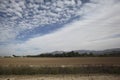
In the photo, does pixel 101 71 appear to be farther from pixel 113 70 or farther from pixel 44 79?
pixel 44 79

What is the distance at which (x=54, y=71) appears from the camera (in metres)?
17.7

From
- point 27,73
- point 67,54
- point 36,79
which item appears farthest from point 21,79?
point 67,54

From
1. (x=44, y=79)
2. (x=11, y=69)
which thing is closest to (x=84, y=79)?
(x=44, y=79)

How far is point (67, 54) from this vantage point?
259 ft

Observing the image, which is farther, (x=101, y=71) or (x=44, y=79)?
(x=101, y=71)

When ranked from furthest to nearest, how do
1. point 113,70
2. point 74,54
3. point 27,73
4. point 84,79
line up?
point 74,54, point 113,70, point 27,73, point 84,79

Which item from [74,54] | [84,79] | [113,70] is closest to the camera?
[84,79]

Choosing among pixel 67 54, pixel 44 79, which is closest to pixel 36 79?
pixel 44 79

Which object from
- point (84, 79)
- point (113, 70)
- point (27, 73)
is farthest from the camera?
point (113, 70)

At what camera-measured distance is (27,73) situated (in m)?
17.4

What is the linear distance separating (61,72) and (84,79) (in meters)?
4.43

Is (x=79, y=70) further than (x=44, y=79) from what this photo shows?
Yes

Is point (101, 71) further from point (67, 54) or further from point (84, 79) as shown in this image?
point (67, 54)

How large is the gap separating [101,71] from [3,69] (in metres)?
10.2
